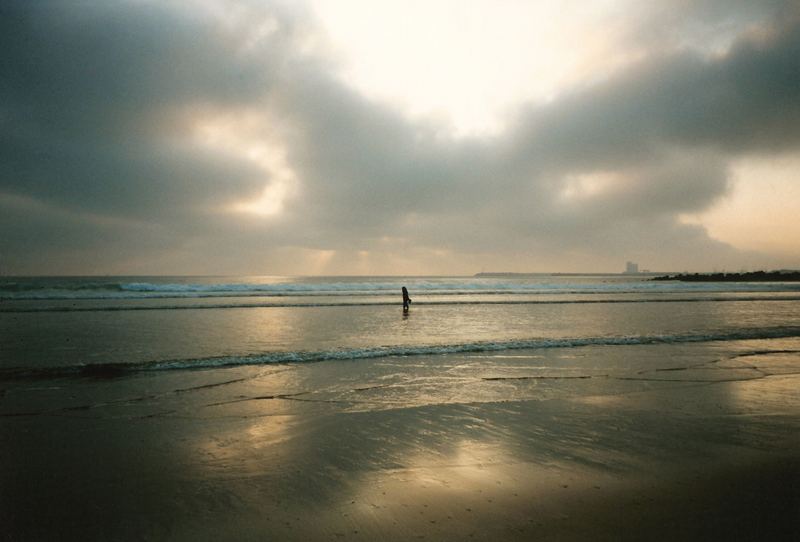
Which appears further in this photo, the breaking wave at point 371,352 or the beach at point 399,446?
the breaking wave at point 371,352

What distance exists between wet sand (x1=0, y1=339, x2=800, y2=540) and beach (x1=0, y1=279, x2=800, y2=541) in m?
0.03

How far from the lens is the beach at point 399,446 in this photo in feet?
10.7

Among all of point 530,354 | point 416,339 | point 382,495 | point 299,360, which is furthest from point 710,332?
point 382,495

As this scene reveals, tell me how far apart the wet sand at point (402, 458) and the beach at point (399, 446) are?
25 mm

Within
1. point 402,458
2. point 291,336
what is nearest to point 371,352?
point 291,336

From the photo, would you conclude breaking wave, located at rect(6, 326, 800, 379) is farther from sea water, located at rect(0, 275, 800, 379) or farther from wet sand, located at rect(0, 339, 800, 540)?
wet sand, located at rect(0, 339, 800, 540)

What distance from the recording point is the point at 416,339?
13.0 meters

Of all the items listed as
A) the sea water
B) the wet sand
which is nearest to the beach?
the wet sand

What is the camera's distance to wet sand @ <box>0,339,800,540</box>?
323cm

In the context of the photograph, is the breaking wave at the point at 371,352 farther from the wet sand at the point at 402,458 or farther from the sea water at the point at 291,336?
the wet sand at the point at 402,458

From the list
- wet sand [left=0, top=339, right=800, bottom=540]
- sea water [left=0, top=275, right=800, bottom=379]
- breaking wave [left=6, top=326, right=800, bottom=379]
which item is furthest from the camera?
sea water [left=0, top=275, right=800, bottom=379]

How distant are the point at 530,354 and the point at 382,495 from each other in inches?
319

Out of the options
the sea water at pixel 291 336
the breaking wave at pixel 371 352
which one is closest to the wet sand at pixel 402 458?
the breaking wave at pixel 371 352

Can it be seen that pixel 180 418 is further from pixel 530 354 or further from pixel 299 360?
pixel 530 354
